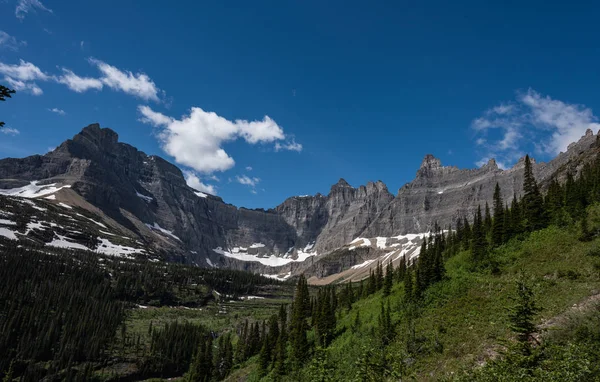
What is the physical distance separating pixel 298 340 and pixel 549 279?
43.8 metres

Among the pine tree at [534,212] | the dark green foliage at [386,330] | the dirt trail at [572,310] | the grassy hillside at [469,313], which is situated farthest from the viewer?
the pine tree at [534,212]

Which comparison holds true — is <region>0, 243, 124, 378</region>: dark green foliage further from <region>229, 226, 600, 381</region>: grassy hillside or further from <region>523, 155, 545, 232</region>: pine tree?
<region>523, 155, 545, 232</region>: pine tree

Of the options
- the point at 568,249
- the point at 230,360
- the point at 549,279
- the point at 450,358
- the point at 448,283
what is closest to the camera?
the point at 450,358

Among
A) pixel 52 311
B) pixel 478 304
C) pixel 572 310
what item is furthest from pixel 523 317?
pixel 52 311

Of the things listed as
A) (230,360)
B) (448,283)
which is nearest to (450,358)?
(448,283)

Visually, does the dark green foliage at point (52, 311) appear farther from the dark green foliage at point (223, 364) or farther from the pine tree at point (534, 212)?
the pine tree at point (534, 212)

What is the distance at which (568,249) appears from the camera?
50062 mm

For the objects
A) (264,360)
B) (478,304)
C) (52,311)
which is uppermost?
(478,304)

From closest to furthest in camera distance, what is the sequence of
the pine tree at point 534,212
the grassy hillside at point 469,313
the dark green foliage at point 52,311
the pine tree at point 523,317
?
1. the pine tree at point 523,317
2. the grassy hillside at point 469,313
3. the pine tree at point 534,212
4. the dark green foliage at point 52,311

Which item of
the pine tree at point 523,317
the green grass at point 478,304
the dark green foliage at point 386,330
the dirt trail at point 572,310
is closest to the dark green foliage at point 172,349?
the dark green foliage at point 386,330

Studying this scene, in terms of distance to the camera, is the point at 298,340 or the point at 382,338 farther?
the point at 298,340

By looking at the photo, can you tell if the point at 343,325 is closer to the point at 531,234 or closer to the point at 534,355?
the point at 531,234

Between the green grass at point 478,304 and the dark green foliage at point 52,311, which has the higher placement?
the green grass at point 478,304

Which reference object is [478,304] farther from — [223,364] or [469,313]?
[223,364]
